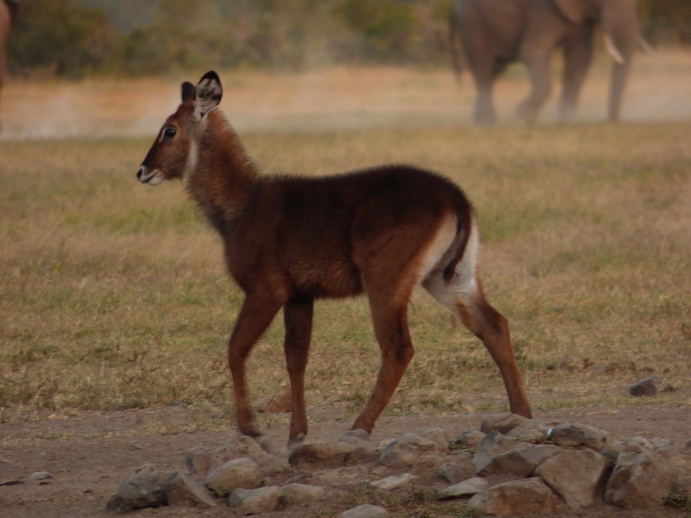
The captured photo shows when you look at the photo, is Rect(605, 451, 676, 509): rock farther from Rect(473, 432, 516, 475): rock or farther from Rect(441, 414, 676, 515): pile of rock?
A: Rect(473, 432, 516, 475): rock

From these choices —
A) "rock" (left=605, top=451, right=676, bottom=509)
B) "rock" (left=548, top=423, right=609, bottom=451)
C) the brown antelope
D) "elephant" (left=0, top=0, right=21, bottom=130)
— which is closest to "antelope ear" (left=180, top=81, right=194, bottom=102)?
the brown antelope

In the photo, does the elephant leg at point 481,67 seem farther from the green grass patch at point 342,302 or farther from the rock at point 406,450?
the rock at point 406,450

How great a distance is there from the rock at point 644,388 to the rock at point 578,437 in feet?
5.27

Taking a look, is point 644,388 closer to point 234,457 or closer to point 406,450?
point 406,450

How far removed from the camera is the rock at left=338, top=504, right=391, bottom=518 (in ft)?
13.8

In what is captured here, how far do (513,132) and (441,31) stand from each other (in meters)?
20.4

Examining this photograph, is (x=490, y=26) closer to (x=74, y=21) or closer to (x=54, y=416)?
(x=74, y=21)

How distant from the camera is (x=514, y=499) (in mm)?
4289

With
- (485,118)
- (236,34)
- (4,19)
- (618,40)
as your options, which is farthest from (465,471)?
(236,34)

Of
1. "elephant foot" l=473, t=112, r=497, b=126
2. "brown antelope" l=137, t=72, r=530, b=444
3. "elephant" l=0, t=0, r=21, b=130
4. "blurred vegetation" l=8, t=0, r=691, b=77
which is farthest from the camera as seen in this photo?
"blurred vegetation" l=8, t=0, r=691, b=77

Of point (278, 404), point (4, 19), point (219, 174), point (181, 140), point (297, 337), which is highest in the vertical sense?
point (4, 19)

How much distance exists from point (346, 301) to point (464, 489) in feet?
14.1

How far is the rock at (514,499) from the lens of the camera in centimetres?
427

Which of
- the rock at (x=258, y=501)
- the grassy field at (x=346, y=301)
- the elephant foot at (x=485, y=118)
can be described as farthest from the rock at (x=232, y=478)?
the elephant foot at (x=485, y=118)
